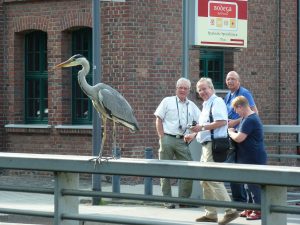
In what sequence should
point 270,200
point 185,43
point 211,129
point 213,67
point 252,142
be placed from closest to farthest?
point 270,200 → point 252,142 → point 211,129 → point 185,43 → point 213,67

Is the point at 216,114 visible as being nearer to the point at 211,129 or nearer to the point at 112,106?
the point at 211,129

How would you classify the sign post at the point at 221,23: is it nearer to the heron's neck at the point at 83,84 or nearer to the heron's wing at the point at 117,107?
the heron's neck at the point at 83,84

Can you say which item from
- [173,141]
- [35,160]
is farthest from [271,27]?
[35,160]

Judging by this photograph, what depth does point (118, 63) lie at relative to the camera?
2131 centimetres

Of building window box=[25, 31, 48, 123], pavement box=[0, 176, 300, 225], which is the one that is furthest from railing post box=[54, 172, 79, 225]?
building window box=[25, 31, 48, 123]

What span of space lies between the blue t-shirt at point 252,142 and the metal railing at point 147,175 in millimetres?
5787

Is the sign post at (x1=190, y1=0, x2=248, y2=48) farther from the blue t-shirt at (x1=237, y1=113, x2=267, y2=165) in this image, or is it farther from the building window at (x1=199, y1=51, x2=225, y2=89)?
the blue t-shirt at (x1=237, y1=113, x2=267, y2=165)

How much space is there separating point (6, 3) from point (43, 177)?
4.19 metres

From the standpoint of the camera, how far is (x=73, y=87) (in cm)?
2303

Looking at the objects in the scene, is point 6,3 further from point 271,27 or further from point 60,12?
point 271,27

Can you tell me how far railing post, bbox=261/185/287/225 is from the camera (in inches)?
249

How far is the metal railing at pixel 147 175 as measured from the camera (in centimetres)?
625

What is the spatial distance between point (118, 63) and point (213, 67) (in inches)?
118

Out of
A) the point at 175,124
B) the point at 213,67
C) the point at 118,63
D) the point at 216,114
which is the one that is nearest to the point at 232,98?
the point at 175,124
